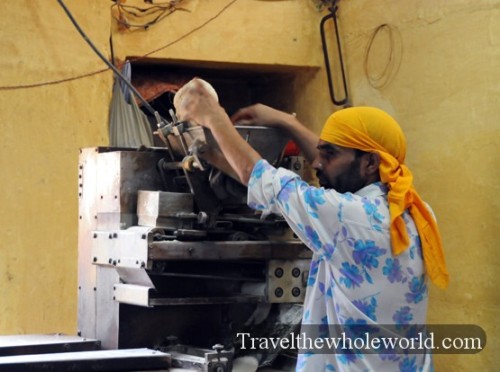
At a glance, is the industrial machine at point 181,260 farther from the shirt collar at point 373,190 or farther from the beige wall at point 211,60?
the beige wall at point 211,60

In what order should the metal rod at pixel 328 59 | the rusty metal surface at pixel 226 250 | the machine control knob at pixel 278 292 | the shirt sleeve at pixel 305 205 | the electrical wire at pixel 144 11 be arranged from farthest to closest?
the metal rod at pixel 328 59, the electrical wire at pixel 144 11, the machine control knob at pixel 278 292, the rusty metal surface at pixel 226 250, the shirt sleeve at pixel 305 205

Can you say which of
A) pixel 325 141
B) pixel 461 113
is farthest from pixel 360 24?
pixel 325 141

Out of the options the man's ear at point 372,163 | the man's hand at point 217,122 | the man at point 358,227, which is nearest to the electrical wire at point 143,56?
the man's hand at point 217,122

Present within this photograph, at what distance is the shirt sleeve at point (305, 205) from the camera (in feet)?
8.04

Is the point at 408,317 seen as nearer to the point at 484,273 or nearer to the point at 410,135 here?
the point at 484,273

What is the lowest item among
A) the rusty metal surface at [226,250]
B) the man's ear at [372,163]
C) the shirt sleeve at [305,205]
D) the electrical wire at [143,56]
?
the rusty metal surface at [226,250]

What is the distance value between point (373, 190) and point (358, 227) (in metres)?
0.15

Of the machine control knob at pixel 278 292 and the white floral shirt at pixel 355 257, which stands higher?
the white floral shirt at pixel 355 257

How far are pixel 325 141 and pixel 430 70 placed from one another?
9.17 feet

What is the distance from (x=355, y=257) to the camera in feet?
8.07

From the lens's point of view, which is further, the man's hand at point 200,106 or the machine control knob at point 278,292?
the machine control knob at point 278,292

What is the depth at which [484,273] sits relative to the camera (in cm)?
473

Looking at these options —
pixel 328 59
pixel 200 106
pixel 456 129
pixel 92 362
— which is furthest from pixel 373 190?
pixel 328 59

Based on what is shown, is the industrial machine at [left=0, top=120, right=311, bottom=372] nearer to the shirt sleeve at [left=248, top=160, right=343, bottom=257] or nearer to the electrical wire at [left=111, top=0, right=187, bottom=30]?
the shirt sleeve at [left=248, top=160, right=343, bottom=257]
